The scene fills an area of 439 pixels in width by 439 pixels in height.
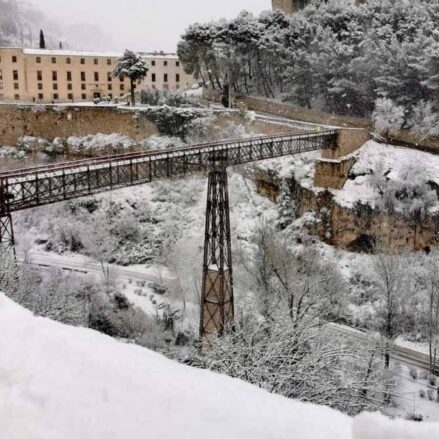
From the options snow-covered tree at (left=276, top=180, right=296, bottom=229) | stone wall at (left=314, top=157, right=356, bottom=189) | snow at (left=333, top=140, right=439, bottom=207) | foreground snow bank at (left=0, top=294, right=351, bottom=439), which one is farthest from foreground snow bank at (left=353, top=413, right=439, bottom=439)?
stone wall at (left=314, top=157, right=356, bottom=189)

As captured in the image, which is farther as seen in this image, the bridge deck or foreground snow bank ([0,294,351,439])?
the bridge deck

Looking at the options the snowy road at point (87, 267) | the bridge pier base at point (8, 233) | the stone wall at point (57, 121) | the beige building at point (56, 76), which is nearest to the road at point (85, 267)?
the snowy road at point (87, 267)

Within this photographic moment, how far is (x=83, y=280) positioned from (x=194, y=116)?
14645mm

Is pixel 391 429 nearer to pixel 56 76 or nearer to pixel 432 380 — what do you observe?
pixel 432 380

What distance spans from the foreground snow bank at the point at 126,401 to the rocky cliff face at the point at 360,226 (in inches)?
840

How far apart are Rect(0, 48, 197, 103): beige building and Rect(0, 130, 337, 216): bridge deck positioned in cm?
2870

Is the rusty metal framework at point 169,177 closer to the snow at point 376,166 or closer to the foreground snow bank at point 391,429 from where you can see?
the snow at point 376,166

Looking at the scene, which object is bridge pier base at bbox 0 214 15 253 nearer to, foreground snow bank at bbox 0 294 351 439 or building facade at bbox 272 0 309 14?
foreground snow bank at bbox 0 294 351 439

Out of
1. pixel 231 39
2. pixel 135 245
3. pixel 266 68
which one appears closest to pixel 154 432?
pixel 135 245

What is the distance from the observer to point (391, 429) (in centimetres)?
295

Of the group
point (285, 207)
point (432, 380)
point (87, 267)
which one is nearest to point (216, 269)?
point (432, 380)

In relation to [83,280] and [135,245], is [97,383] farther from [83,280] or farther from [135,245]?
[135,245]

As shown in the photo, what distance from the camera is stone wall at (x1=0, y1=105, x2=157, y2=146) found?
1371 inches

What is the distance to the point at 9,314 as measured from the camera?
18.1 ft
